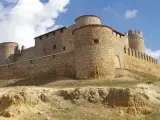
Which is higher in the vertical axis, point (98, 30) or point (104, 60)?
point (98, 30)

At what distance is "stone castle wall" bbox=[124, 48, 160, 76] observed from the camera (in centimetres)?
4496

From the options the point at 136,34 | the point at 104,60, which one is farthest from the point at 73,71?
the point at 136,34

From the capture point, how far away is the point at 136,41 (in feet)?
186

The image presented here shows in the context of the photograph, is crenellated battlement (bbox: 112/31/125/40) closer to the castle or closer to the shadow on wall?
the castle

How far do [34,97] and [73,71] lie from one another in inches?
492

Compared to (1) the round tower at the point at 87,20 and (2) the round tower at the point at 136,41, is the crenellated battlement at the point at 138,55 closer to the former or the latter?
(2) the round tower at the point at 136,41

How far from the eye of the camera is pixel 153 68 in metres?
51.8

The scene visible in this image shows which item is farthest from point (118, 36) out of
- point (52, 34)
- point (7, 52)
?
A: point (7, 52)

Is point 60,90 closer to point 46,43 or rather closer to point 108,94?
point 108,94

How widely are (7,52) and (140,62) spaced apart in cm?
1974

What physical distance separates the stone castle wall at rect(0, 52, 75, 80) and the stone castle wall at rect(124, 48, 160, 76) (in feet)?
30.9

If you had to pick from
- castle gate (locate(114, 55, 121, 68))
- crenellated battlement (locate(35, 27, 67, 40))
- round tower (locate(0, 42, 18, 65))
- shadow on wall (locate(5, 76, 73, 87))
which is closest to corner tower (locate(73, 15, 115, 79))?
shadow on wall (locate(5, 76, 73, 87))

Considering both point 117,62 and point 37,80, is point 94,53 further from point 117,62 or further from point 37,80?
point 37,80

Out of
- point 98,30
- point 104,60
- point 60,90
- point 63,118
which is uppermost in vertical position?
point 98,30
